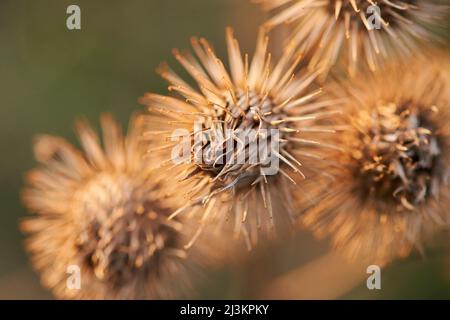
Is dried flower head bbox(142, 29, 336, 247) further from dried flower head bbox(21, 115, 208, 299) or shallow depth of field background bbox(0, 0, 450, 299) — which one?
shallow depth of field background bbox(0, 0, 450, 299)

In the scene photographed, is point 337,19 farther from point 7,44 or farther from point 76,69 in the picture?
point 7,44

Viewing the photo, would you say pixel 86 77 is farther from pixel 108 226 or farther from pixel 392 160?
pixel 392 160

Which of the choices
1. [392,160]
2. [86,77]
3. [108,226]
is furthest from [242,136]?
[86,77]

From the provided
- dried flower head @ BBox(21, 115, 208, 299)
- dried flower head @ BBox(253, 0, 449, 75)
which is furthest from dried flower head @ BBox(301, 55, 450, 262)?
dried flower head @ BBox(21, 115, 208, 299)

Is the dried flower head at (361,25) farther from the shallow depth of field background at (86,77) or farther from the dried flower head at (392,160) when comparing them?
the shallow depth of field background at (86,77)

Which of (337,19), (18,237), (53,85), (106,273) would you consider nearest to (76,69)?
(53,85)
